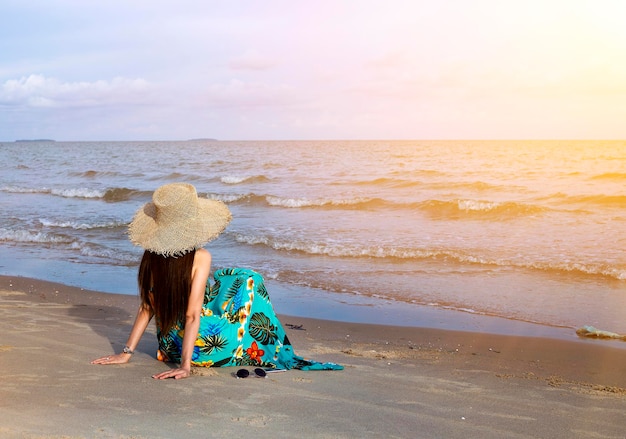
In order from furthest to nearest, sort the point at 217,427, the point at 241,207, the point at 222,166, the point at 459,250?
the point at 222,166
the point at 241,207
the point at 459,250
the point at 217,427

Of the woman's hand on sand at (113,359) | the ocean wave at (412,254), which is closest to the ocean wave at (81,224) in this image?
the ocean wave at (412,254)

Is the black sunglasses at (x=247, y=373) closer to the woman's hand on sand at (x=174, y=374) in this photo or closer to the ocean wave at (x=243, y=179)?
the woman's hand on sand at (x=174, y=374)

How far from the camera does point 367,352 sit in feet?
21.2

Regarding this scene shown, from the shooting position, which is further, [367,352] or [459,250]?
[459,250]

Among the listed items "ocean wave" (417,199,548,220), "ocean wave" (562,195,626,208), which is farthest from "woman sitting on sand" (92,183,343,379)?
"ocean wave" (562,195,626,208)

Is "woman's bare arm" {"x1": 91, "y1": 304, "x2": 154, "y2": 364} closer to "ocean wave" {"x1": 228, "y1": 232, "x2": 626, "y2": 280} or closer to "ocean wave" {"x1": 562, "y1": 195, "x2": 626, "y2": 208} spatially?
"ocean wave" {"x1": 228, "y1": 232, "x2": 626, "y2": 280}

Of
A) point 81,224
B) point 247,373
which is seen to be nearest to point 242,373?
point 247,373

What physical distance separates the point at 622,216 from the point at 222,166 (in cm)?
3182

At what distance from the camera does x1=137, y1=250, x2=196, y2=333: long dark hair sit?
4.55 meters

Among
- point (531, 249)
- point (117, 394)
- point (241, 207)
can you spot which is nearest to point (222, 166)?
point (241, 207)

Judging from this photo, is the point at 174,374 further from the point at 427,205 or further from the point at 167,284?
the point at 427,205

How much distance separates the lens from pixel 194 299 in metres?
4.59

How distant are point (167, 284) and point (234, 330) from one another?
26.7 inches

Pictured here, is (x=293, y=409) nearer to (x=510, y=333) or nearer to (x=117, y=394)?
(x=117, y=394)
